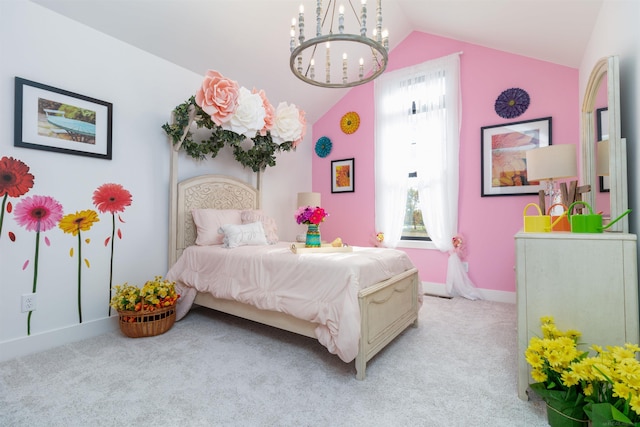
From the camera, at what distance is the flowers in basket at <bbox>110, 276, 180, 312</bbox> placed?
2.38 metres

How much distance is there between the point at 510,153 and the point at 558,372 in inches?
106

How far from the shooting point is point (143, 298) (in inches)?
95.4

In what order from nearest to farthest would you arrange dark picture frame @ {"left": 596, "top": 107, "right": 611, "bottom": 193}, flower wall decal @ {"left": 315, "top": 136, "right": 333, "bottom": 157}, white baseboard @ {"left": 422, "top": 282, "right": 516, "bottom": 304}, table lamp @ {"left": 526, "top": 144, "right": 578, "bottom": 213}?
dark picture frame @ {"left": 596, "top": 107, "right": 611, "bottom": 193}
table lamp @ {"left": 526, "top": 144, "right": 578, "bottom": 213}
white baseboard @ {"left": 422, "top": 282, "right": 516, "bottom": 304}
flower wall decal @ {"left": 315, "top": 136, "right": 333, "bottom": 157}

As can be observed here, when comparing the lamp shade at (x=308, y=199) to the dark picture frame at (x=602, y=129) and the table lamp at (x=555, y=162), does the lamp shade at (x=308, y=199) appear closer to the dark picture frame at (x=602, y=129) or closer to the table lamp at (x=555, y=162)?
the table lamp at (x=555, y=162)

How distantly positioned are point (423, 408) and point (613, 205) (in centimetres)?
145

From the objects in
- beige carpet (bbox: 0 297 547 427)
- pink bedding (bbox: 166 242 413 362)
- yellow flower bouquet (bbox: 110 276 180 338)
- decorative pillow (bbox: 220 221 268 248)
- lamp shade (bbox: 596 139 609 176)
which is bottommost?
beige carpet (bbox: 0 297 547 427)

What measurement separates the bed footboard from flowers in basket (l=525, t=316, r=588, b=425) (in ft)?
2.68

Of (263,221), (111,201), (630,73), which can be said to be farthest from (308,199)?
(630,73)

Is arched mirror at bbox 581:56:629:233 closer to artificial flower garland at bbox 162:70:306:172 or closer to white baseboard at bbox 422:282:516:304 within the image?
white baseboard at bbox 422:282:516:304

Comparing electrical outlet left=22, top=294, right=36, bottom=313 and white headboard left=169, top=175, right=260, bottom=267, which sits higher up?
white headboard left=169, top=175, right=260, bottom=267

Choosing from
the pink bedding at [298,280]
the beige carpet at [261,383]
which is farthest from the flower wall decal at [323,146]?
the beige carpet at [261,383]

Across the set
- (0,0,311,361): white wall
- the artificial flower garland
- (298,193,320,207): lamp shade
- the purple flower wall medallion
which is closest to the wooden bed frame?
(0,0,311,361): white wall

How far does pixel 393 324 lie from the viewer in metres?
2.22

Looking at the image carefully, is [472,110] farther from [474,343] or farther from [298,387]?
[298,387]
